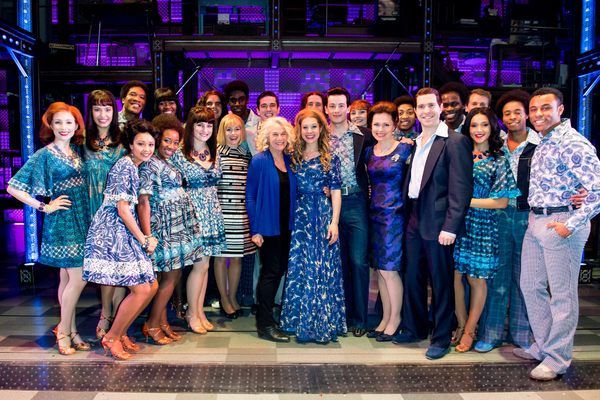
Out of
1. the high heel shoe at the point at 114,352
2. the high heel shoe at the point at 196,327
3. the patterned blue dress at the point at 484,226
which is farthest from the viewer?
the high heel shoe at the point at 196,327

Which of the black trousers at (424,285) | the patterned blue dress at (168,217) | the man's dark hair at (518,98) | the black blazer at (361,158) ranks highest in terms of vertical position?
the man's dark hair at (518,98)

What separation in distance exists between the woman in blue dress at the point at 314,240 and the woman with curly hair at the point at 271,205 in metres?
0.08

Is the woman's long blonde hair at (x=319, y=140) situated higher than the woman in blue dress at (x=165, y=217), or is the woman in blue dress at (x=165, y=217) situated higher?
the woman's long blonde hair at (x=319, y=140)

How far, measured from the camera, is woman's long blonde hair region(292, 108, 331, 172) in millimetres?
3461

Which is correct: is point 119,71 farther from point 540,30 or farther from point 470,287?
point 540,30

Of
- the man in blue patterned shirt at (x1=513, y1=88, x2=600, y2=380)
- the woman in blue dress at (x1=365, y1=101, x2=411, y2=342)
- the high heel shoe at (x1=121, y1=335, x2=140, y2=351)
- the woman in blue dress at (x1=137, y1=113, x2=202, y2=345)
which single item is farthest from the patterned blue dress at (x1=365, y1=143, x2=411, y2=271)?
the high heel shoe at (x1=121, y1=335, x2=140, y2=351)

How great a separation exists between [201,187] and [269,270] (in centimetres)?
87

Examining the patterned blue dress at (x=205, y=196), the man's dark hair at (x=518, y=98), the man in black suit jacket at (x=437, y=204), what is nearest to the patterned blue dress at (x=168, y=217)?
the patterned blue dress at (x=205, y=196)

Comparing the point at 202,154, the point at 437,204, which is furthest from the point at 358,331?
the point at 202,154

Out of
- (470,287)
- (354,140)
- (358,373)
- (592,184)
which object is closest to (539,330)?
(470,287)

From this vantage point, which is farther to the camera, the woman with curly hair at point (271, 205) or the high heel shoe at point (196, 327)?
the high heel shoe at point (196, 327)

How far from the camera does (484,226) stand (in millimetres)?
3303

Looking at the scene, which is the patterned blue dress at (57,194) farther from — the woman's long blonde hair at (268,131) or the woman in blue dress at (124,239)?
the woman's long blonde hair at (268,131)

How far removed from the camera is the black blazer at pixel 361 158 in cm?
364
